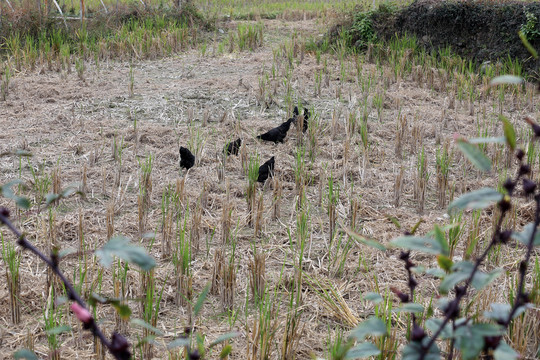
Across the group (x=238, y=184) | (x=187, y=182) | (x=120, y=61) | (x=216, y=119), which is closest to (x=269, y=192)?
(x=238, y=184)

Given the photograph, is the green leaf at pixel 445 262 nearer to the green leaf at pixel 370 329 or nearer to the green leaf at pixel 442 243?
the green leaf at pixel 442 243

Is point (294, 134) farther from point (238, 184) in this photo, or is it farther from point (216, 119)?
point (238, 184)

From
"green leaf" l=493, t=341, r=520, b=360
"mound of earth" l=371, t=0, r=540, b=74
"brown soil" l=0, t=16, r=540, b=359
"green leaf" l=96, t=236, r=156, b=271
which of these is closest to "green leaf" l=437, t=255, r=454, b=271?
"green leaf" l=493, t=341, r=520, b=360

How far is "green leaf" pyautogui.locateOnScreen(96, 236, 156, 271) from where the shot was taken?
0.73 metres

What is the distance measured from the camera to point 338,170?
3.27 meters

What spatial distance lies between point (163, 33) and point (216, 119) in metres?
3.36

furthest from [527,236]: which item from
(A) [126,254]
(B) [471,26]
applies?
(B) [471,26]

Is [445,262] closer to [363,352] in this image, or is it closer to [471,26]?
[363,352]

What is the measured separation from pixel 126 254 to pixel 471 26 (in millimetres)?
5963

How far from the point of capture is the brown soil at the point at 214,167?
1.96m

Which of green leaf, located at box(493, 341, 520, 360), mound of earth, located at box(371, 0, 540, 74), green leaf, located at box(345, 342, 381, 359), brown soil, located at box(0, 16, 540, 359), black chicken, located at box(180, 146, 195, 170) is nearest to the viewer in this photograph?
green leaf, located at box(493, 341, 520, 360)

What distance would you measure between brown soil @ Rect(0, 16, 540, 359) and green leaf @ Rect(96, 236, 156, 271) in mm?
660

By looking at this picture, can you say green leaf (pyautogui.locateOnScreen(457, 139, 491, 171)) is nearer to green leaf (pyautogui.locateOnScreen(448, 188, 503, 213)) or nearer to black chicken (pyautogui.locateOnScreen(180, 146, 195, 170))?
green leaf (pyautogui.locateOnScreen(448, 188, 503, 213))

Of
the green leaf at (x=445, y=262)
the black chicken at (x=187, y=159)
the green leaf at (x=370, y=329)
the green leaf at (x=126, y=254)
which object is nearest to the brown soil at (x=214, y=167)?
the black chicken at (x=187, y=159)
